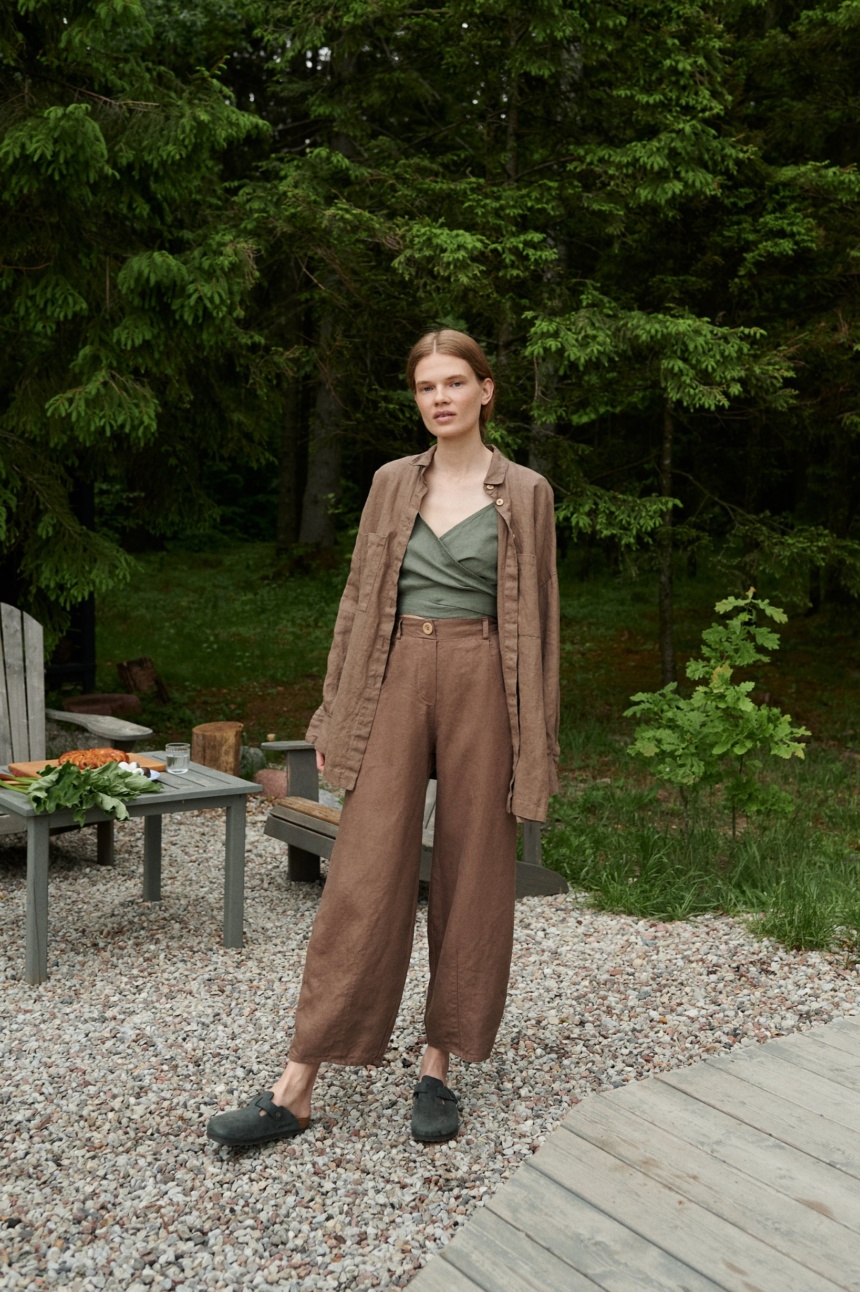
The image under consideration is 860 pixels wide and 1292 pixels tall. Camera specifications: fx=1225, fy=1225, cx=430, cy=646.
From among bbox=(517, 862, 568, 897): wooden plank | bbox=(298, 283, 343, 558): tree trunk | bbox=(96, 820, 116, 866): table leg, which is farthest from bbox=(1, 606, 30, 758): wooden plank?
bbox=(298, 283, 343, 558): tree trunk

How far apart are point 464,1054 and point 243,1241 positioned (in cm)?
69

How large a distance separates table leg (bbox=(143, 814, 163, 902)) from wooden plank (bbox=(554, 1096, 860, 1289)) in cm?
248

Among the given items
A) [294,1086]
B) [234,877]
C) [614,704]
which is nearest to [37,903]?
[234,877]

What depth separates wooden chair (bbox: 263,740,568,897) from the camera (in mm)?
4965

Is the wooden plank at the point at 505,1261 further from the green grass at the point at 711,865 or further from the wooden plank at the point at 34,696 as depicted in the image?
the wooden plank at the point at 34,696

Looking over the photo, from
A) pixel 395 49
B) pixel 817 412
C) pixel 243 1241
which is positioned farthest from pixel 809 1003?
pixel 395 49

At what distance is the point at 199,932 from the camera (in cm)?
468

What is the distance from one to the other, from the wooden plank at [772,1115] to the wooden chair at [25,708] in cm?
315

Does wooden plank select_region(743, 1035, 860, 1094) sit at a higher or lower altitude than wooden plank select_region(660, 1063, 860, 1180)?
lower

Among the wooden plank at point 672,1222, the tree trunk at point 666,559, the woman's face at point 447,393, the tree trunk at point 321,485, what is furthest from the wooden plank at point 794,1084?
the tree trunk at point 321,485

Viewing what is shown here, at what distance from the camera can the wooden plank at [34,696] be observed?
5.65 meters

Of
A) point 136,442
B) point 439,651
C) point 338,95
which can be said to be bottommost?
point 439,651

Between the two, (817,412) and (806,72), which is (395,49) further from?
Answer: (817,412)

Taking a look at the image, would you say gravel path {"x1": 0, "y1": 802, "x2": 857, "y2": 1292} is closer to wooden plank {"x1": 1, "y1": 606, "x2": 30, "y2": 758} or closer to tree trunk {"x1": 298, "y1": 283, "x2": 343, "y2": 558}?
wooden plank {"x1": 1, "y1": 606, "x2": 30, "y2": 758}
